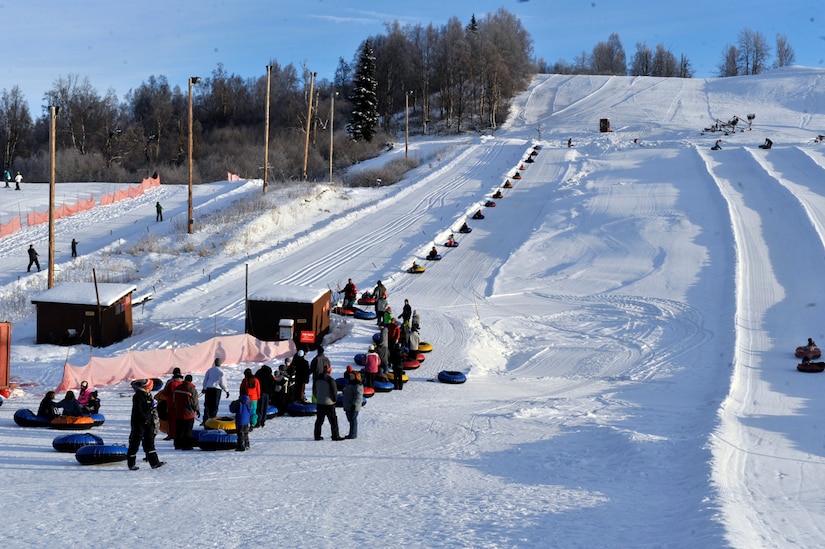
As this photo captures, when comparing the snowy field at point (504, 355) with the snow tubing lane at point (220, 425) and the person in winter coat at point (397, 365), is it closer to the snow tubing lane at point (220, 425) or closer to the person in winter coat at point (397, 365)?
the person in winter coat at point (397, 365)

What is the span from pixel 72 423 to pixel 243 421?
3.68 meters

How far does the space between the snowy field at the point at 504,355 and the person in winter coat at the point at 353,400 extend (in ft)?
1.34

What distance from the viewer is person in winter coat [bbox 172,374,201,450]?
12023 mm

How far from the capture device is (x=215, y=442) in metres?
12.4

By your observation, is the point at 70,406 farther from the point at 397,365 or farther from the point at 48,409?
the point at 397,365

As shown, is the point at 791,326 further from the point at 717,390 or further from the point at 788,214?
the point at 788,214

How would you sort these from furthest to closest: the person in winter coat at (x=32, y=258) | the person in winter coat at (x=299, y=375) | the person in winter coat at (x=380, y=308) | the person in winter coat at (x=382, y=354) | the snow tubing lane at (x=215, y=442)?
the person in winter coat at (x=32, y=258)
the person in winter coat at (x=380, y=308)
the person in winter coat at (x=382, y=354)
the person in winter coat at (x=299, y=375)
the snow tubing lane at (x=215, y=442)

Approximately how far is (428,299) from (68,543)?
20.9m

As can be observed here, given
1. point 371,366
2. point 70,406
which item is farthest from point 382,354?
point 70,406

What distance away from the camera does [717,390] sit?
1783 cm

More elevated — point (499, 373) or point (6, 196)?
point (6, 196)

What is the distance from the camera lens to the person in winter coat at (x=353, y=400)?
13.2m

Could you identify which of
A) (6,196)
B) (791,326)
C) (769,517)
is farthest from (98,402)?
(6,196)

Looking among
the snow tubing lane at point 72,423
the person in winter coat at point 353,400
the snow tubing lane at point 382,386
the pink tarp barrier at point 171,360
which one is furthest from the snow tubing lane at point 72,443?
the snow tubing lane at point 382,386
